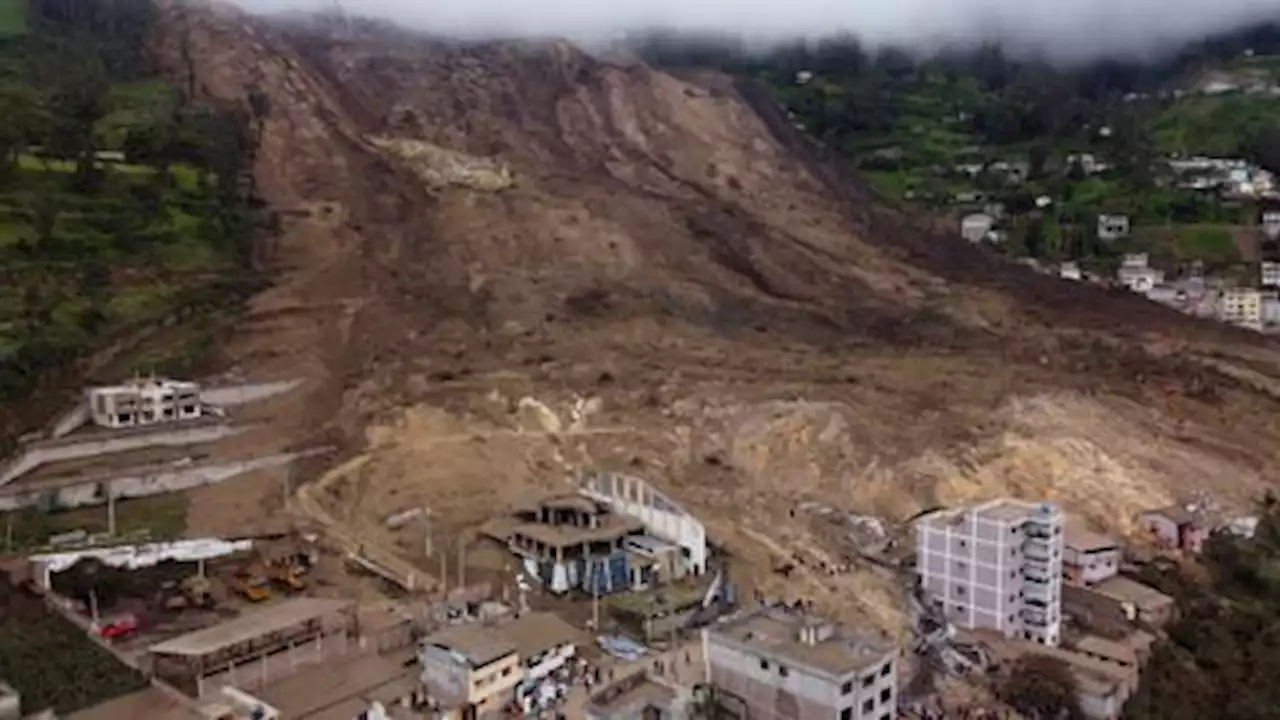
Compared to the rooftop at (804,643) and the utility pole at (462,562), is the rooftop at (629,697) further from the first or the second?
the utility pole at (462,562)

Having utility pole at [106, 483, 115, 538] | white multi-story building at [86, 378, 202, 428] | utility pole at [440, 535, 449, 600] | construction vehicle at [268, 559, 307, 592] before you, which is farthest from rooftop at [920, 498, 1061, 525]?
white multi-story building at [86, 378, 202, 428]

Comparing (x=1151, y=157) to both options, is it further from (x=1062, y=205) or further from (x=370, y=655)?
(x=370, y=655)

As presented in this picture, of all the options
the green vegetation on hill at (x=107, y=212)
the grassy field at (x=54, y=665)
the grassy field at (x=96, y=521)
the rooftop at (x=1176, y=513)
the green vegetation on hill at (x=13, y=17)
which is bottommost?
the rooftop at (x=1176, y=513)

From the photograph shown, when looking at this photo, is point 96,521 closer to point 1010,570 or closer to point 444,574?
point 444,574

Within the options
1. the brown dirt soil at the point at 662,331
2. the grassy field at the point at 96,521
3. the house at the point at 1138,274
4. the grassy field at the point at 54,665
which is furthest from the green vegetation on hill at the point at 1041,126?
the grassy field at the point at 54,665

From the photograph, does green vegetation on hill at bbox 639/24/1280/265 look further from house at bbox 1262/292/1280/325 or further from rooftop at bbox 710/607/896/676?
rooftop at bbox 710/607/896/676

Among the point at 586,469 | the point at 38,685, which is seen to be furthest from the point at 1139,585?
the point at 38,685

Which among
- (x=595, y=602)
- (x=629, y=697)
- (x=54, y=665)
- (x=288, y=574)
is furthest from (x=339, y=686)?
(x=595, y=602)
